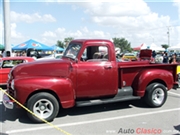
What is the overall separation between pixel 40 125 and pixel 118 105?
8.53ft

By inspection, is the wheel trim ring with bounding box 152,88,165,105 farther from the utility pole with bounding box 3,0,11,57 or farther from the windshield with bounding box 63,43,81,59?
the utility pole with bounding box 3,0,11,57

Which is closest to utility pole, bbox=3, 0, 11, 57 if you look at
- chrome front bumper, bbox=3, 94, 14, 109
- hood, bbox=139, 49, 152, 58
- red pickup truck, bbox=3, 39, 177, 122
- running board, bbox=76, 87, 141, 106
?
red pickup truck, bbox=3, 39, 177, 122

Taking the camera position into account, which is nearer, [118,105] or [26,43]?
[118,105]

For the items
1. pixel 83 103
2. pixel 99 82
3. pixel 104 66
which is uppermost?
pixel 104 66

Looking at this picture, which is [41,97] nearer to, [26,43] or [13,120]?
[13,120]

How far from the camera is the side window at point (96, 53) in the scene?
5666mm

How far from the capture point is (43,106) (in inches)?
198

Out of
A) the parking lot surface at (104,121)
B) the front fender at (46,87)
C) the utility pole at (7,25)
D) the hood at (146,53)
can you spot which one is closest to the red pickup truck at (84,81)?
the front fender at (46,87)

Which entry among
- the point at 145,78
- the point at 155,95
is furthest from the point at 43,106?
the point at 155,95

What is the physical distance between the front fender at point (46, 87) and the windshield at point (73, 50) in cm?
85

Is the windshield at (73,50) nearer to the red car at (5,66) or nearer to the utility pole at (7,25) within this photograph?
the red car at (5,66)

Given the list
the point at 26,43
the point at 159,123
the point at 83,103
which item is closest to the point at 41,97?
the point at 83,103

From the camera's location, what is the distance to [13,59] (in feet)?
30.6

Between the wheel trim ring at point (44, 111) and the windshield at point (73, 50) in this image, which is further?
the windshield at point (73, 50)
